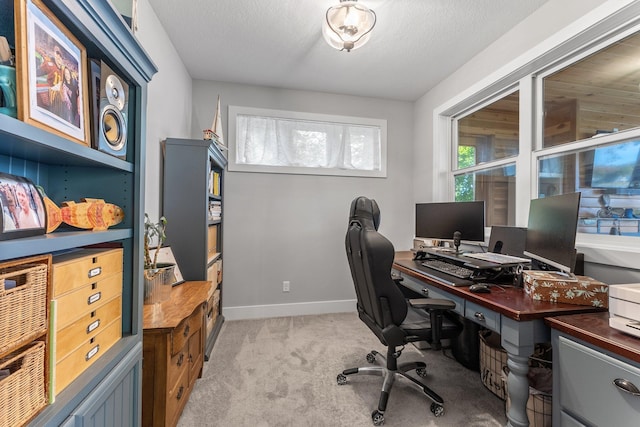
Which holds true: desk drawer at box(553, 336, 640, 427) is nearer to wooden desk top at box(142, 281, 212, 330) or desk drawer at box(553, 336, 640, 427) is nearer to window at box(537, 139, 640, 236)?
window at box(537, 139, 640, 236)

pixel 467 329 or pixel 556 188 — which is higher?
pixel 556 188

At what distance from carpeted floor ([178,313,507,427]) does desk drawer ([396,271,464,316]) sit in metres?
0.63

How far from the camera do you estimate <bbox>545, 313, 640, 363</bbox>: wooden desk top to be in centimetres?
91

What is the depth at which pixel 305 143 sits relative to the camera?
3.24 metres

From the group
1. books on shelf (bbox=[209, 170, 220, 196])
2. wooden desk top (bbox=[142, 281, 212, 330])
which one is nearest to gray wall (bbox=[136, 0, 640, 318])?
books on shelf (bbox=[209, 170, 220, 196])

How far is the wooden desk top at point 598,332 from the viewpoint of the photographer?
912 millimetres

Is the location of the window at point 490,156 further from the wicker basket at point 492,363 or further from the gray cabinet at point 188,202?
the gray cabinet at point 188,202

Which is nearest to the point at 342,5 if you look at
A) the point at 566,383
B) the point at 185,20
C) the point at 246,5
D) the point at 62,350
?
the point at 246,5

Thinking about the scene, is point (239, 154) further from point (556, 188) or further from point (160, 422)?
point (556, 188)

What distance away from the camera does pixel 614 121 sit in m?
1.65

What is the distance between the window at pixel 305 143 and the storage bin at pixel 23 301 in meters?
2.46

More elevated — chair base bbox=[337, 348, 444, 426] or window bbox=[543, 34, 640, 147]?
window bbox=[543, 34, 640, 147]

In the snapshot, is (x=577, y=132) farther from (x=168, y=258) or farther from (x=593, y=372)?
(x=168, y=258)

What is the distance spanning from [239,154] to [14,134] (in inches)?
101
